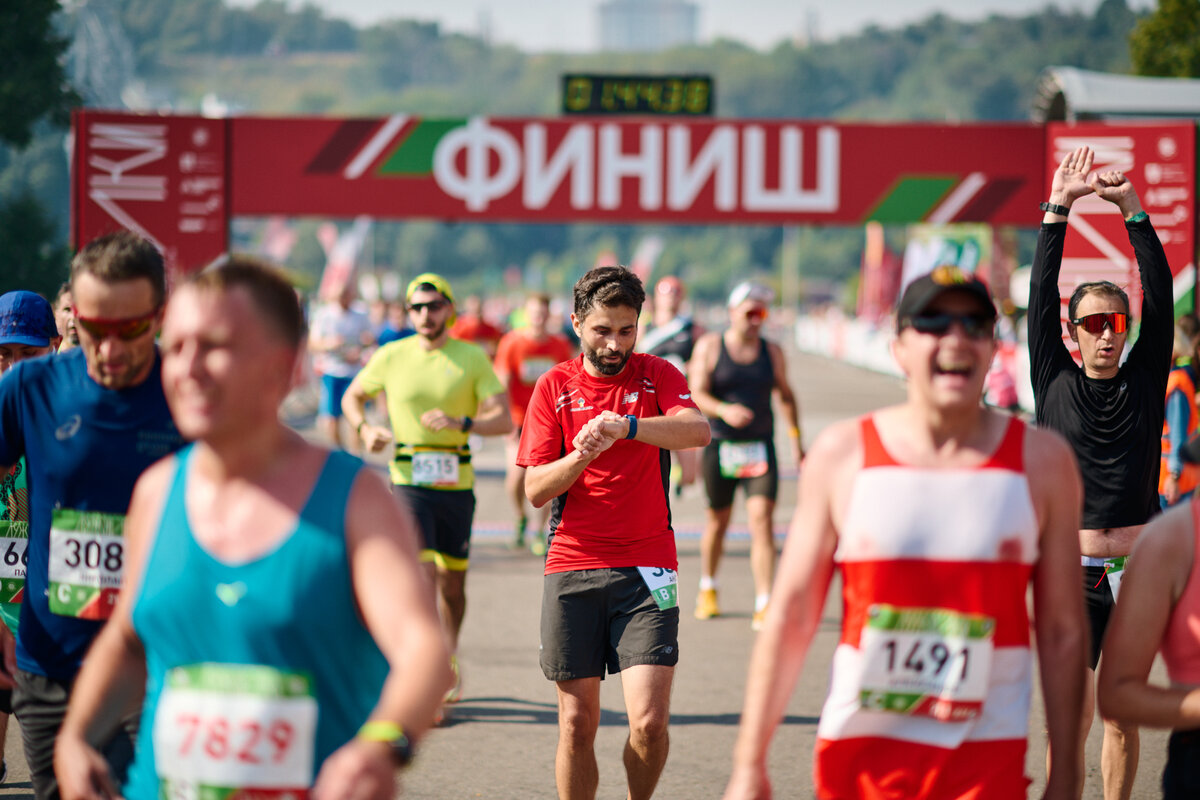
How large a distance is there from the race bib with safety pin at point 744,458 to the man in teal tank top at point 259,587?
6.86 m

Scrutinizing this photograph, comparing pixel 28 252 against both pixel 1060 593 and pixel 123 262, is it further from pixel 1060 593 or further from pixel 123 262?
pixel 1060 593

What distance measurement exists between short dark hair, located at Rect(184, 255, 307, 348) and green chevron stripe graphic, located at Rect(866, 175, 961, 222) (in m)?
12.3

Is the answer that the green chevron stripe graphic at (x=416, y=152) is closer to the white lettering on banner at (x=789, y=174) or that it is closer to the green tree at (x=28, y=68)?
the white lettering on banner at (x=789, y=174)

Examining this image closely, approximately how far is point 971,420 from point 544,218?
12002 mm

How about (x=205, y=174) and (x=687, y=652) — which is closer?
(x=687, y=652)

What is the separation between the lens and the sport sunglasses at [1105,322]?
4680 mm

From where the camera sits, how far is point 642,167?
14.2 metres

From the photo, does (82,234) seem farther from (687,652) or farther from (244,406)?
(244,406)

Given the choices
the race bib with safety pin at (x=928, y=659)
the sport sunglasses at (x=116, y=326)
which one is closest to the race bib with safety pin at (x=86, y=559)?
the sport sunglasses at (x=116, y=326)

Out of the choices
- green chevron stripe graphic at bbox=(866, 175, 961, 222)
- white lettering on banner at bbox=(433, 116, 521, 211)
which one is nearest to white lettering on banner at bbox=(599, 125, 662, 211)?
white lettering on banner at bbox=(433, 116, 521, 211)

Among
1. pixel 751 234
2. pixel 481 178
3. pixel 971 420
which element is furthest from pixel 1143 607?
pixel 751 234

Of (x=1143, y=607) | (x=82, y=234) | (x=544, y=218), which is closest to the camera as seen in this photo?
(x=1143, y=607)

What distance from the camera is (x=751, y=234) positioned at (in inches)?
5827

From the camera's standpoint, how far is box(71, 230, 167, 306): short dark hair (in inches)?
127
